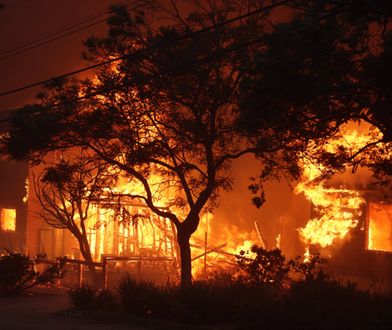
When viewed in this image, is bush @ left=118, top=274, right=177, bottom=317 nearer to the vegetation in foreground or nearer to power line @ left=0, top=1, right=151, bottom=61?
the vegetation in foreground

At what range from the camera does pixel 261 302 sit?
12992 mm

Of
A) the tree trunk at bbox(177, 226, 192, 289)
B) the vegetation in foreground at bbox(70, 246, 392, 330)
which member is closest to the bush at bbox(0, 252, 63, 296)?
the vegetation in foreground at bbox(70, 246, 392, 330)

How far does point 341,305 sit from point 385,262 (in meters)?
9.02

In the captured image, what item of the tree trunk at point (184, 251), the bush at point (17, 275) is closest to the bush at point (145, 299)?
the tree trunk at point (184, 251)

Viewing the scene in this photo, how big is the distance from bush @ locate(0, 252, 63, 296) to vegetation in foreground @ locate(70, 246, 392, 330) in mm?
3598

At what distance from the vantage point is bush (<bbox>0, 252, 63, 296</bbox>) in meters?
18.9

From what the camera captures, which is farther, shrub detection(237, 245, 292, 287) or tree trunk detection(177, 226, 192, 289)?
tree trunk detection(177, 226, 192, 289)

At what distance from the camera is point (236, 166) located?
31.5 meters

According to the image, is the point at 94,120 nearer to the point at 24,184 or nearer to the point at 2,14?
the point at 24,184

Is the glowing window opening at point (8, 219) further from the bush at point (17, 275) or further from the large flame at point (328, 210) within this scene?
the large flame at point (328, 210)

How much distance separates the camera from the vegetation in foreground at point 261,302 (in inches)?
462

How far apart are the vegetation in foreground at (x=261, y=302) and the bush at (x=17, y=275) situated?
3598mm

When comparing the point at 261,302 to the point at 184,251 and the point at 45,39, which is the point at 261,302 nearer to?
the point at 184,251

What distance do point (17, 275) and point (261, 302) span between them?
860 cm
